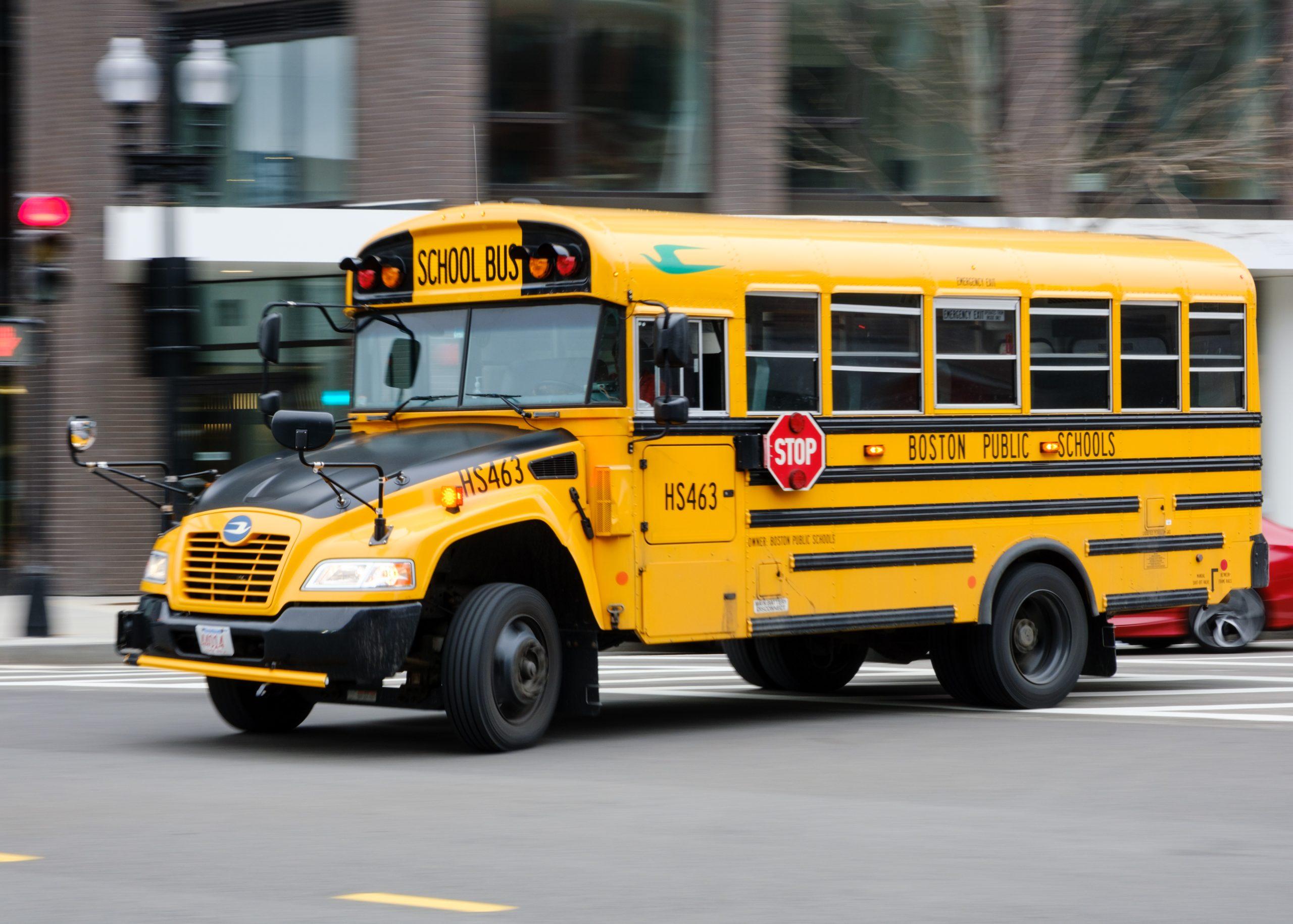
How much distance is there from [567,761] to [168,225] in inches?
410

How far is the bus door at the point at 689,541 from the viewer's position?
10414mm

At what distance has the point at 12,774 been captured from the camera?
9.09 metres

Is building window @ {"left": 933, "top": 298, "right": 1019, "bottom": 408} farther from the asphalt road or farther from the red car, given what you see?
the red car

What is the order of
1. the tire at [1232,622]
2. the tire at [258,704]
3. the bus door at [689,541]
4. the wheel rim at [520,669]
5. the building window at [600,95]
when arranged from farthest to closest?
the building window at [600,95] < the tire at [1232,622] < the tire at [258,704] < the bus door at [689,541] < the wheel rim at [520,669]

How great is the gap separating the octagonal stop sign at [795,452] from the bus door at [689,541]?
0.25 m

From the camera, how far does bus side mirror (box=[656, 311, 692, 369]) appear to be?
9.84 metres

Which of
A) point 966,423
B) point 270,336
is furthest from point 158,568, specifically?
point 966,423

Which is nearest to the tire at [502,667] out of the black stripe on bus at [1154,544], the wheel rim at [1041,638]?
the wheel rim at [1041,638]

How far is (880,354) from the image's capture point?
11.5 metres

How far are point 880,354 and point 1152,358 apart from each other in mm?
2344

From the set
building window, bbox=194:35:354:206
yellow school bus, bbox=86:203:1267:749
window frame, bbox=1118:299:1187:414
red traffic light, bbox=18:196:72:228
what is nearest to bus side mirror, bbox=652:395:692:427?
yellow school bus, bbox=86:203:1267:749

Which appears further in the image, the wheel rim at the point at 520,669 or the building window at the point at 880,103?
the building window at the point at 880,103

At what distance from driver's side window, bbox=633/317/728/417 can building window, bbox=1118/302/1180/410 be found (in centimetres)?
324

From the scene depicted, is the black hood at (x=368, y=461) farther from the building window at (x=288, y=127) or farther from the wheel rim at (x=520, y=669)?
the building window at (x=288, y=127)
